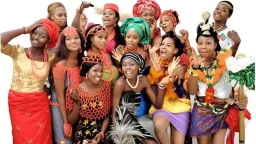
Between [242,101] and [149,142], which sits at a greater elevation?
[242,101]

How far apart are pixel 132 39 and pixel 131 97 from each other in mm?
720

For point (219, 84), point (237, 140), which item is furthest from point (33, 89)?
point (237, 140)

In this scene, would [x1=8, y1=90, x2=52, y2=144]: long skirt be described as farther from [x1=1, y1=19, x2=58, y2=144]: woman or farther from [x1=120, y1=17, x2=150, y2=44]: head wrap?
[x1=120, y1=17, x2=150, y2=44]: head wrap

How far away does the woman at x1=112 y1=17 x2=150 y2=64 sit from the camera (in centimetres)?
599

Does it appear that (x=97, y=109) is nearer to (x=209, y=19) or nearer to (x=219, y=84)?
(x=219, y=84)

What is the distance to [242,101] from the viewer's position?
5438mm

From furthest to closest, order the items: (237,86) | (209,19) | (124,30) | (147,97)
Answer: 1. (209,19)
2. (124,30)
3. (147,97)
4. (237,86)

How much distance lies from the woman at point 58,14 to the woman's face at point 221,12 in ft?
6.17

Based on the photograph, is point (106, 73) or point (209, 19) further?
point (209, 19)

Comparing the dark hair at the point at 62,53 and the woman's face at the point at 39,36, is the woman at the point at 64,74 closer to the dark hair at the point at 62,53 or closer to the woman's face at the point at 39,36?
the dark hair at the point at 62,53

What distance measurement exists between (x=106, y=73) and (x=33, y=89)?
0.84 meters

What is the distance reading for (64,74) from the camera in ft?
18.6

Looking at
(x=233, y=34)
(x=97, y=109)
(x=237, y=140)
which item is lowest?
(x=237, y=140)

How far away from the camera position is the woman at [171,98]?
18.4 ft
